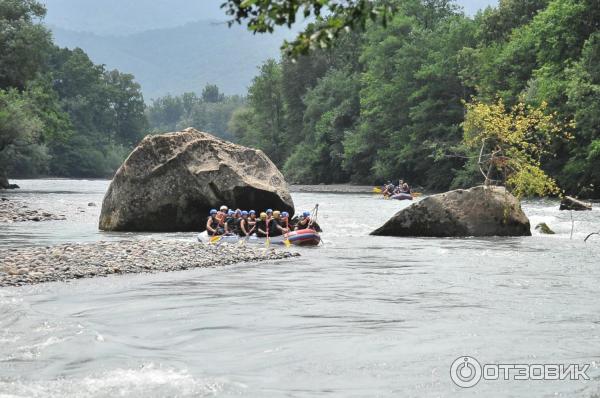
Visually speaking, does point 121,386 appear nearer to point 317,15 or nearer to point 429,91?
point 317,15

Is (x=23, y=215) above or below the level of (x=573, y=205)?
below

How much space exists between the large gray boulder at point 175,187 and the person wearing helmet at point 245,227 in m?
3.32

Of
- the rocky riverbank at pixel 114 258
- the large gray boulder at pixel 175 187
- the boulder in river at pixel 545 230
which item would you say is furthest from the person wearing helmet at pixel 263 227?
the boulder in river at pixel 545 230

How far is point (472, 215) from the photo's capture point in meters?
26.5

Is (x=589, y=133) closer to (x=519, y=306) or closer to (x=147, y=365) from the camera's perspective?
(x=519, y=306)

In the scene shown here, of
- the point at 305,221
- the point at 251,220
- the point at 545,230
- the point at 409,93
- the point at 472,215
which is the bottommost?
the point at 251,220

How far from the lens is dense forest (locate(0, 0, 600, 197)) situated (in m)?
45.9

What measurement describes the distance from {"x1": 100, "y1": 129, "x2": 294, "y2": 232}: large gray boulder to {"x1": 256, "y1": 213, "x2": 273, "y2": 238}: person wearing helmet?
3.11 m

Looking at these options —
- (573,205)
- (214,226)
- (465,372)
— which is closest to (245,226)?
(214,226)

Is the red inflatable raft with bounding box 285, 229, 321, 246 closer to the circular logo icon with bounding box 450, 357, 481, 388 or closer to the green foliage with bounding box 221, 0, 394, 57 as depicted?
the circular logo icon with bounding box 450, 357, 481, 388

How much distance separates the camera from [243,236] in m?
24.8

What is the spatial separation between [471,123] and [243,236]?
491 inches

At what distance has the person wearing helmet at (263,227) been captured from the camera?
968 inches

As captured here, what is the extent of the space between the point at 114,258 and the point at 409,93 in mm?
55754
